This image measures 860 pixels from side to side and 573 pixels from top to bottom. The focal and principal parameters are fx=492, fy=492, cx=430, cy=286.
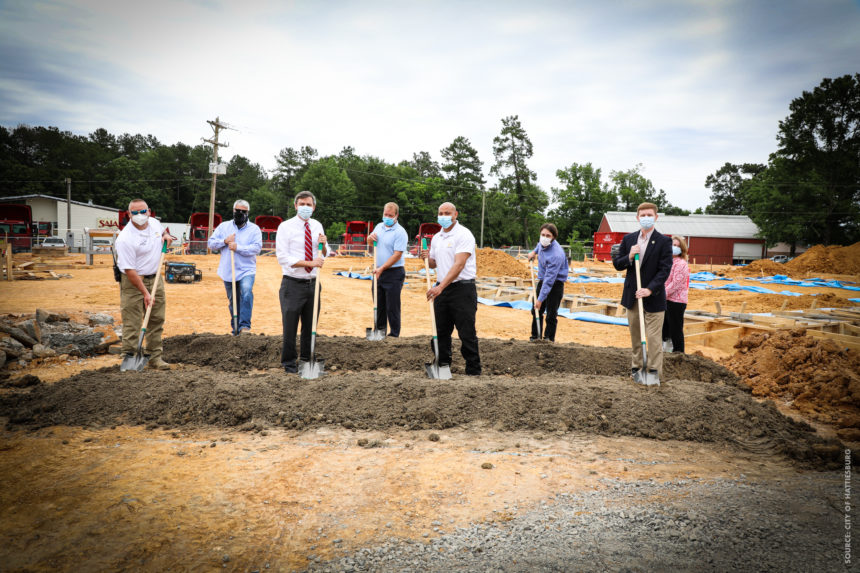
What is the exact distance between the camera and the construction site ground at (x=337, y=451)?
2727 mm

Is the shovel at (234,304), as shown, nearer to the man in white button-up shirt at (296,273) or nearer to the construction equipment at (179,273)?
the man in white button-up shirt at (296,273)

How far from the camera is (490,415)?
15.5 feet

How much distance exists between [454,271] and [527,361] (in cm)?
219

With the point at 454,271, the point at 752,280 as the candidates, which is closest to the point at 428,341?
the point at 454,271

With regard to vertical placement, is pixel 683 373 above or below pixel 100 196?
below

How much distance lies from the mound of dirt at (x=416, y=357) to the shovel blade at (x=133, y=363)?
0.98 m

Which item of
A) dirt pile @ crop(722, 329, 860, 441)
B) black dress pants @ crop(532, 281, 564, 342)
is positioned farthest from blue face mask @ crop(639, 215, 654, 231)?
dirt pile @ crop(722, 329, 860, 441)

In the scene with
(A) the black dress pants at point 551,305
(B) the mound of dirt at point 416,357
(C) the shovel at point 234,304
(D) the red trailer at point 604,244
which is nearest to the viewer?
(B) the mound of dirt at point 416,357

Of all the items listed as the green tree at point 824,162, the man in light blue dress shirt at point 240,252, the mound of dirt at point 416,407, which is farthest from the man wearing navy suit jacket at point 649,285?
the green tree at point 824,162

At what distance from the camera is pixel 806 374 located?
6.42m

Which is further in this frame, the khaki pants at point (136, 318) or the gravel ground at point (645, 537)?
the khaki pants at point (136, 318)

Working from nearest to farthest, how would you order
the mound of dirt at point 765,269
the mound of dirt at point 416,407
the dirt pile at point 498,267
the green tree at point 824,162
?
the mound of dirt at point 416,407 → the dirt pile at point 498,267 → the green tree at point 824,162 → the mound of dirt at point 765,269

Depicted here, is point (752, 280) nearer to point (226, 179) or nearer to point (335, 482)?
point (335, 482)

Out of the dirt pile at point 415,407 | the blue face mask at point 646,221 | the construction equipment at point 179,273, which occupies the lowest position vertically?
the dirt pile at point 415,407
